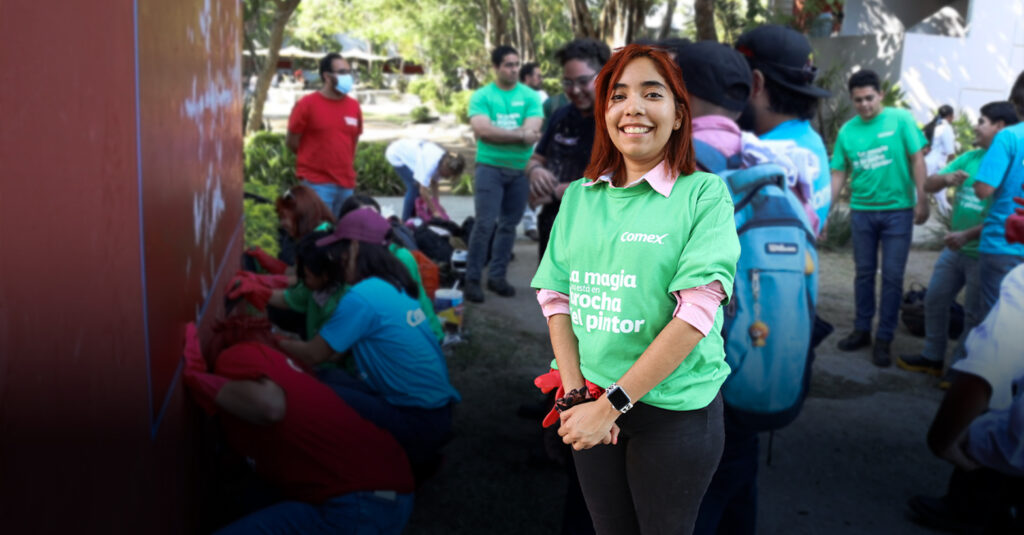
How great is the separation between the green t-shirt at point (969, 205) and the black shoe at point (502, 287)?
136 inches

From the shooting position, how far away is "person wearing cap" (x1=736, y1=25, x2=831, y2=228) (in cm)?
293

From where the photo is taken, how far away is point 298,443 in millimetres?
3037

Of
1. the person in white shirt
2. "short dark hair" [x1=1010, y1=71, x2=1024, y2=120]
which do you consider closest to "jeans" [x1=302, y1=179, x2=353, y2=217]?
"short dark hair" [x1=1010, y1=71, x2=1024, y2=120]

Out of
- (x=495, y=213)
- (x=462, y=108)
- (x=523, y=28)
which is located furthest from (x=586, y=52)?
(x=462, y=108)

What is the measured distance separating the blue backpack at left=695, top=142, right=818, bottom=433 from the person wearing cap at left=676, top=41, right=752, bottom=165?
0.28 meters

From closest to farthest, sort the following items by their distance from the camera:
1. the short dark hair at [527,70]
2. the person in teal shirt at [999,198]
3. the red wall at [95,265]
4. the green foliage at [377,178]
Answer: the red wall at [95,265] → the person in teal shirt at [999,198] → the short dark hair at [527,70] → the green foliage at [377,178]

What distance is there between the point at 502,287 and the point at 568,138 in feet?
11.1

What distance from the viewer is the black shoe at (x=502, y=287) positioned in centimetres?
745

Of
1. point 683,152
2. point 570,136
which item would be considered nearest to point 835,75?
point 570,136

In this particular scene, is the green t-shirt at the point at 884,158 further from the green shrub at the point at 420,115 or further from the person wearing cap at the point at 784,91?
the green shrub at the point at 420,115

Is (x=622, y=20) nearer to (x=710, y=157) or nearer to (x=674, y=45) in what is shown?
(x=674, y=45)

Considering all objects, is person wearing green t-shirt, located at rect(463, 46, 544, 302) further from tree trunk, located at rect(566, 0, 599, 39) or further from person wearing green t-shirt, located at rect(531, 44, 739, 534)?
tree trunk, located at rect(566, 0, 599, 39)

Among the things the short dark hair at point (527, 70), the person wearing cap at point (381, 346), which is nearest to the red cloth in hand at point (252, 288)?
the person wearing cap at point (381, 346)

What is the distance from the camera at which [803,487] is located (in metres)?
4.14
